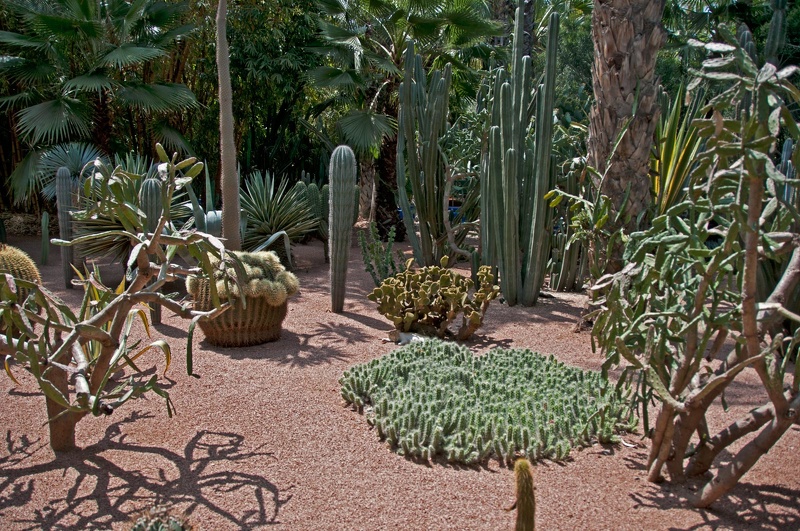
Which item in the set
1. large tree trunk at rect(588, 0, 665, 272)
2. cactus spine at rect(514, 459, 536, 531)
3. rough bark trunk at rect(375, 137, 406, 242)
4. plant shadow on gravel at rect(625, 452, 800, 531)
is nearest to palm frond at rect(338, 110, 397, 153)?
rough bark trunk at rect(375, 137, 406, 242)

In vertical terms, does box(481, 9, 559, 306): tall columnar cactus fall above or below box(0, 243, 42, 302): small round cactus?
above

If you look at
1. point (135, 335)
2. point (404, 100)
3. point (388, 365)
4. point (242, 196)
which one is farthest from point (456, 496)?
point (242, 196)

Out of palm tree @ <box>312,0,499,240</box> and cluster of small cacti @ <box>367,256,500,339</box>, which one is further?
palm tree @ <box>312,0,499,240</box>

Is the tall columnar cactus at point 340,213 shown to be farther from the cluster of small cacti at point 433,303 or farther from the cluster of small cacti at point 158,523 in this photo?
the cluster of small cacti at point 158,523

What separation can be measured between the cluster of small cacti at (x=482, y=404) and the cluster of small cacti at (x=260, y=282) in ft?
3.75

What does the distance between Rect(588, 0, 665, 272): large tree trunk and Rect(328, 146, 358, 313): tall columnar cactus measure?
7.71 feet

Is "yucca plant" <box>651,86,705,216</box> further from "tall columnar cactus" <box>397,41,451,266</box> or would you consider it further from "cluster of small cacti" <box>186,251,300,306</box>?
"cluster of small cacti" <box>186,251,300,306</box>

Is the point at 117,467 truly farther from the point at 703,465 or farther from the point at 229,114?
the point at 229,114

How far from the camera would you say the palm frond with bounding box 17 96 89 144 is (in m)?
10.6

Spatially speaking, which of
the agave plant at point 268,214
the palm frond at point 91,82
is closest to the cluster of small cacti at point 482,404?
the agave plant at point 268,214

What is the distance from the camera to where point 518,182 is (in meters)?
7.32

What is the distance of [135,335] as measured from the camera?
621 cm

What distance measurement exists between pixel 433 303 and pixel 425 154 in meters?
2.79

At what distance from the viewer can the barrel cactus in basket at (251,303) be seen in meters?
5.70
